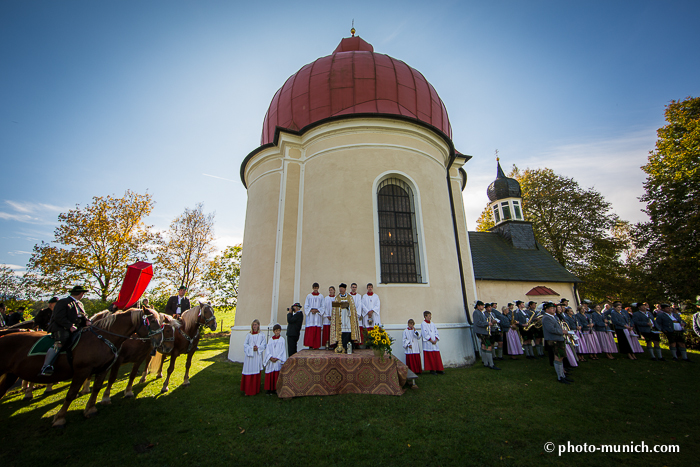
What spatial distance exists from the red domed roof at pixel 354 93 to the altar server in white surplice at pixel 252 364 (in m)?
7.88

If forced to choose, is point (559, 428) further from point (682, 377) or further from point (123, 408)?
point (123, 408)

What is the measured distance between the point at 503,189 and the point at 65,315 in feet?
80.6

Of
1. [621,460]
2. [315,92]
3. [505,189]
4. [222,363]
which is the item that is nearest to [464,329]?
[621,460]

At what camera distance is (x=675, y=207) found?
1784cm

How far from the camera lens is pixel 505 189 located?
22750 millimetres

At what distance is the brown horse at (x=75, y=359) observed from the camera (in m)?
4.86

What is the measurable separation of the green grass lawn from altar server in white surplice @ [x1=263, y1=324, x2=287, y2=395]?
0.39m

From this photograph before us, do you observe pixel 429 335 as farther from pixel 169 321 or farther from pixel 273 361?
pixel 169 321

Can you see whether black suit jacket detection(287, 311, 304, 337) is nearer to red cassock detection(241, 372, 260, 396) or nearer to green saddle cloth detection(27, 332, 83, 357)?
red cassock detection(241, 372, 260, 396)

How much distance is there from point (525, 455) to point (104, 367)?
6.73m

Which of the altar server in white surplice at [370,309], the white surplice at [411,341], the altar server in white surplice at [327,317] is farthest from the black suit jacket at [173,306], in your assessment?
the white surplice at [411,341]

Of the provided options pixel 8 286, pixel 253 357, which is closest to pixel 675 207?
pixel 253 357

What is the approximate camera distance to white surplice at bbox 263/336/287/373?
6.59 meters

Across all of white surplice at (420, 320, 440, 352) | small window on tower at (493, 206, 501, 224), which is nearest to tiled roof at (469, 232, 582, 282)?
small window on tower at (493, 206, 501, 224)
